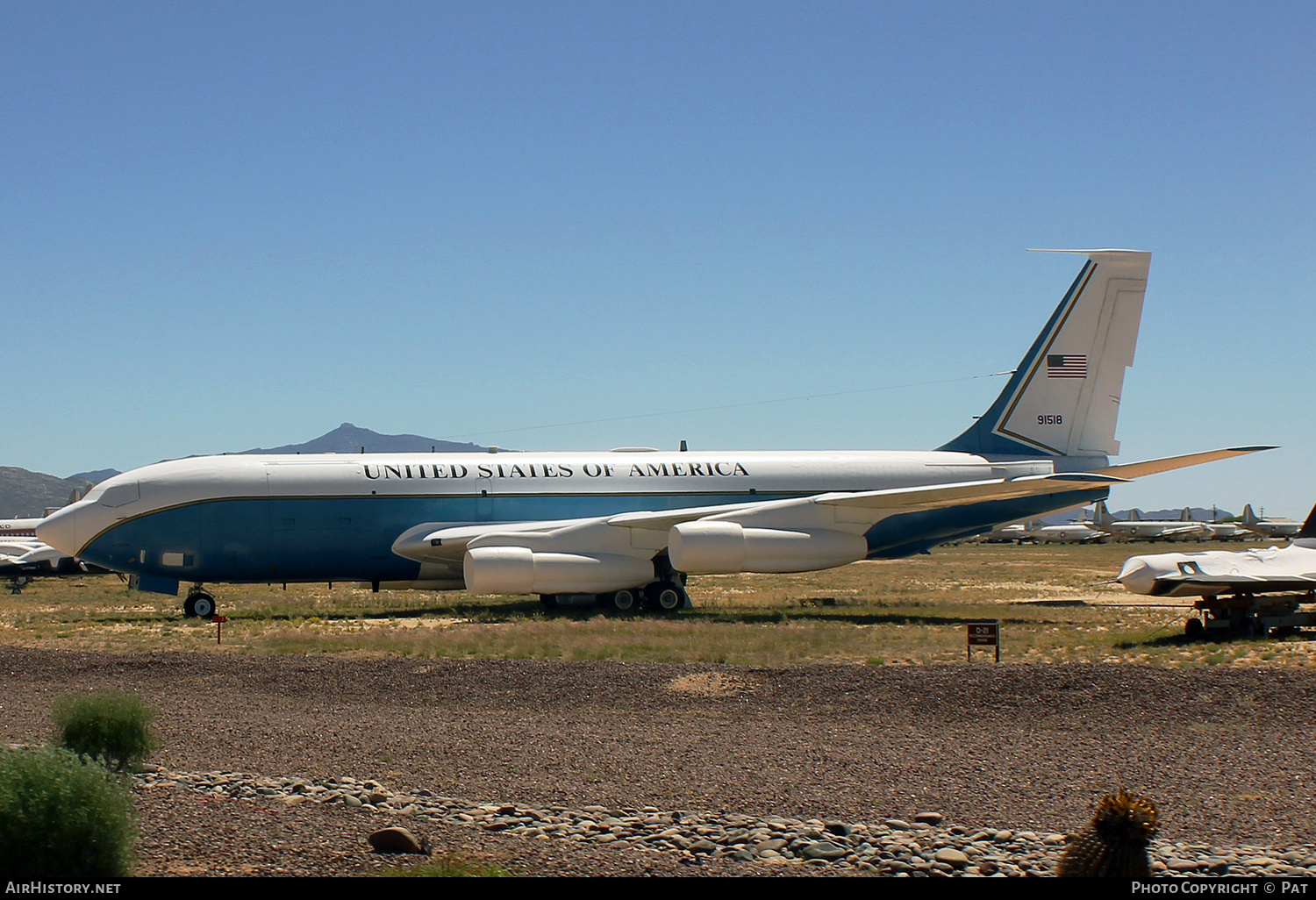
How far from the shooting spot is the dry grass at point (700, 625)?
57.4ft

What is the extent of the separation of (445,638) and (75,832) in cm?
1371

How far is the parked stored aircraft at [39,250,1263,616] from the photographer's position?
24859 millimetres

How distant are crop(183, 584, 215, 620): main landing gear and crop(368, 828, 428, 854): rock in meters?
19.8

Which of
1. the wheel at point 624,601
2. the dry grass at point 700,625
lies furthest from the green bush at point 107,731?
the wheel at point 624,601

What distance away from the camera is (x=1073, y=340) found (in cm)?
2906

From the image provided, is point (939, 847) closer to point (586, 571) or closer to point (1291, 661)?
point (1291, 661)

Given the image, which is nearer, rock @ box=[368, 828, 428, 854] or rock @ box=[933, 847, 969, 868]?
rock @ box=[933, 847, 969, 868]

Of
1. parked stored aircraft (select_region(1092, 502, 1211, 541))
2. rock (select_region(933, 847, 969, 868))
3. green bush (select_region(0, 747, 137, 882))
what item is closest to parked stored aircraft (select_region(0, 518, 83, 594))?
green bush (select_region(0, 747, 137, 882))

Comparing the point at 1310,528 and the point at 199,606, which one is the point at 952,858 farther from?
the point at 199,606

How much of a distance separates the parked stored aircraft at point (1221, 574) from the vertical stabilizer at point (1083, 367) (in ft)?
29.9

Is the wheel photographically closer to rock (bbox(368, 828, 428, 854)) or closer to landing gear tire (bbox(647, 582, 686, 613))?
landing gear tire (bbox(647, 582, 686, 613))

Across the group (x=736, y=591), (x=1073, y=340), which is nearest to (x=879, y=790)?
(x=1073, y=340)

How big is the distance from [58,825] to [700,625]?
16301mm

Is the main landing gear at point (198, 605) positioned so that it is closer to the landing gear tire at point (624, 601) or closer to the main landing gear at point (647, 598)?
the main landing gear at point (647, 598)
